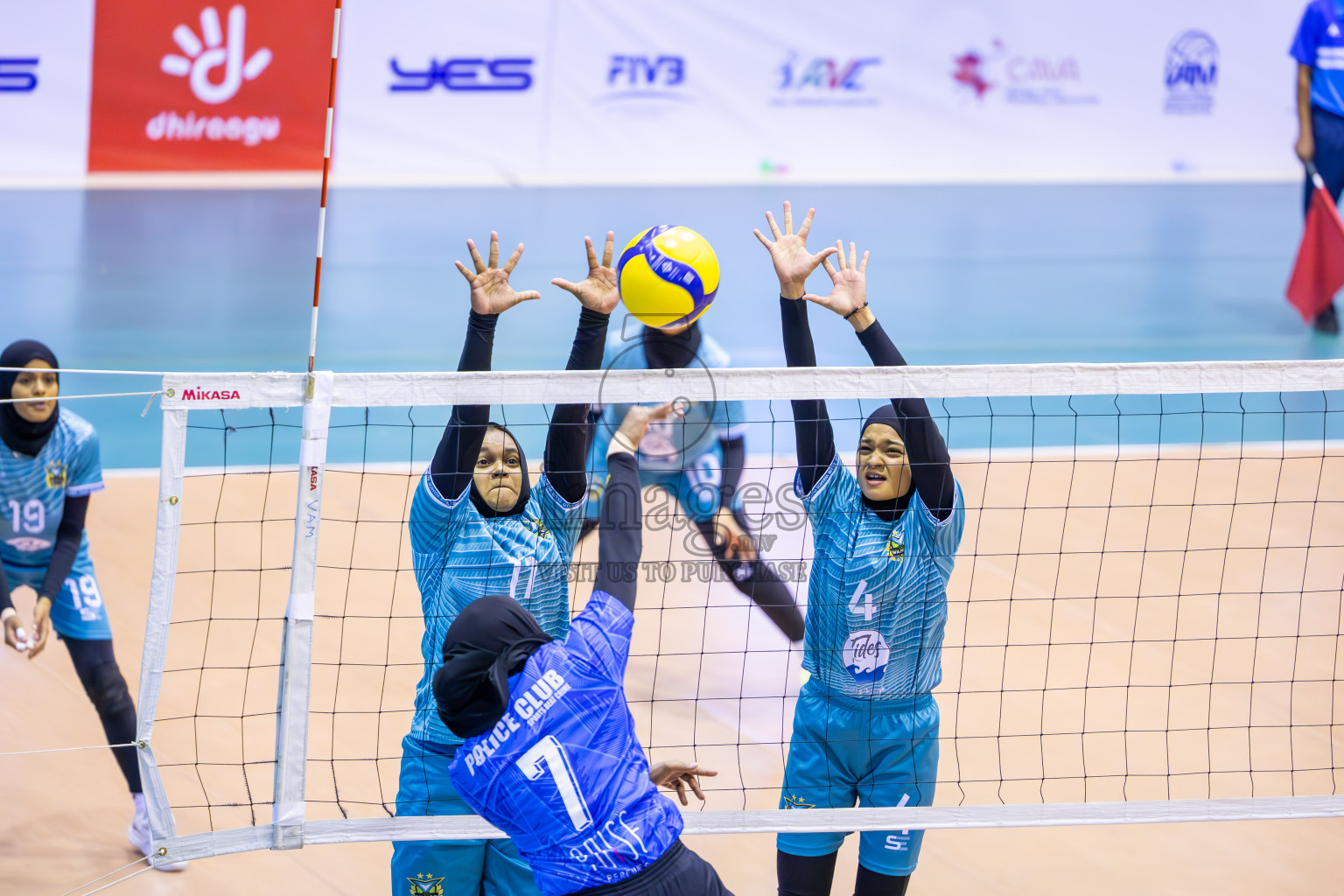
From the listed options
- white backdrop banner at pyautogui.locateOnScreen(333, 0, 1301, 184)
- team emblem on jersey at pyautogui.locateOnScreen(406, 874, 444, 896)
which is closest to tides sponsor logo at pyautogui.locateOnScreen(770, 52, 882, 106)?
white backdrop banner at pyautogui.locateOnScreen(333, 0, 1301, 184)

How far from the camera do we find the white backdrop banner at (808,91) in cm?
1363

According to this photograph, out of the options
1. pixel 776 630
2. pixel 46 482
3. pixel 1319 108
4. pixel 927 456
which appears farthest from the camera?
pixel 1319 108

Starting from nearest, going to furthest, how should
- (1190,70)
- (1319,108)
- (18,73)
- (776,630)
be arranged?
(776,630) → (1319,108) → (18,73) → (1190,70)

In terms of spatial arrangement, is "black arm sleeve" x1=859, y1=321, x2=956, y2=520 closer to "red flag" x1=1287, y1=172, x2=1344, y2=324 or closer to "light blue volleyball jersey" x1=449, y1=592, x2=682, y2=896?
"light blue volleyball jersey" x1=449, y1=592, x2=682, y2=896

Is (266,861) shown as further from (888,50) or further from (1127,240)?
(888,50)

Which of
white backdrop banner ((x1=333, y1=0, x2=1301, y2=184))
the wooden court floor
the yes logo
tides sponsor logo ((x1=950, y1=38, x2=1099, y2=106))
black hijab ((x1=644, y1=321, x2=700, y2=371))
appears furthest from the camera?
tides sponsor logo ((x1=950, y1=38, x2=1099, y2=106))

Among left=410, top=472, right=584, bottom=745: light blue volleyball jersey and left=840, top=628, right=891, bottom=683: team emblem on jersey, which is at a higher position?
left=410, top=472, right=584, bottom=745: light blue volleyball jersey

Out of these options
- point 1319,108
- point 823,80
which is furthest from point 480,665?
point 823,80

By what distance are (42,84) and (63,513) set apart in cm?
970

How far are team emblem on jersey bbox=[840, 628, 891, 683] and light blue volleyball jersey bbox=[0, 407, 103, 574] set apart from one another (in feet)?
9.52

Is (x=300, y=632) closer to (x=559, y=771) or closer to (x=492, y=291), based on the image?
(x=559, y=771)

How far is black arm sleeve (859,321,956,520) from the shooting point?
351cm

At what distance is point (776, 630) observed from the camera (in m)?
6.23

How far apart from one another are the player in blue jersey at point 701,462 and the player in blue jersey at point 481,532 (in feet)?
4.62
